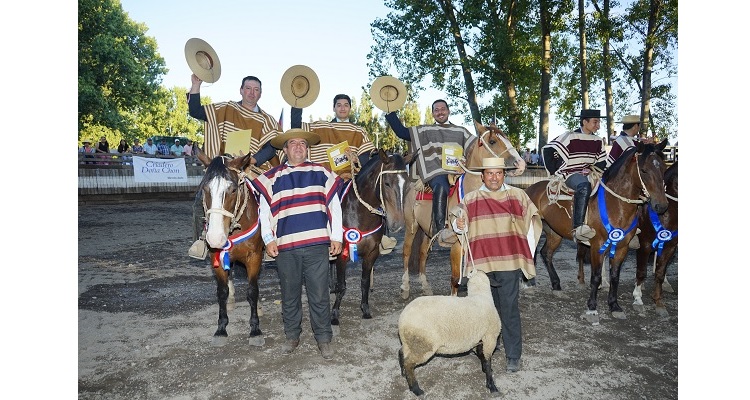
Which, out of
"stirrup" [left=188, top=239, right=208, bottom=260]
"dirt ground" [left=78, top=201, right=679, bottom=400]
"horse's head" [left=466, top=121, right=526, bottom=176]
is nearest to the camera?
"dirt ground" [left=78, top=201, right=679, bottom=400]

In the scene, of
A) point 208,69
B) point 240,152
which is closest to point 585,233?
point 240,152

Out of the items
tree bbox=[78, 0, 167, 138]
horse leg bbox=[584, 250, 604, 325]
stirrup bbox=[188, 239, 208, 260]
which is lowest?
horse leg bbox=[584, 250, 604, 325]

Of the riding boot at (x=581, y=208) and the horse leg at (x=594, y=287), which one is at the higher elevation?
the riding boot at (x=581, y=208)

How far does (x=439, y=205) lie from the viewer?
720 centimetres

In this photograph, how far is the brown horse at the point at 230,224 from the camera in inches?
196

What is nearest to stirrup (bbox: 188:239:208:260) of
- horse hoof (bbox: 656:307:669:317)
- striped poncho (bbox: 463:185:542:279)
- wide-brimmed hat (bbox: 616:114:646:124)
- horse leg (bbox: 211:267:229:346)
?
horse leg (bbox: 211:267:229:346)

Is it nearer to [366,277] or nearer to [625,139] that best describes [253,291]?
[366,277]

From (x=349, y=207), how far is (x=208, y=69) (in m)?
2.60

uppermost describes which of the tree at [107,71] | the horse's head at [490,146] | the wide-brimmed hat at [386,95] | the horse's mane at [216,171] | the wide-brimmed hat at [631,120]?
the tree at [107,71]

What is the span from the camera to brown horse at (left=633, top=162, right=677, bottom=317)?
288 inches

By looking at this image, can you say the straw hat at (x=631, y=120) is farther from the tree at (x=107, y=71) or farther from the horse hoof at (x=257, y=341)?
the tree at (x=107, y=71)

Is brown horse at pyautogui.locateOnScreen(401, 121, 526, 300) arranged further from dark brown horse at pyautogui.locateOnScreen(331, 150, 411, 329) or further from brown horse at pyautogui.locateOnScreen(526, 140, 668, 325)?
brown horse at pyautogui.locateOnScreen(526, 140, 668, 325)

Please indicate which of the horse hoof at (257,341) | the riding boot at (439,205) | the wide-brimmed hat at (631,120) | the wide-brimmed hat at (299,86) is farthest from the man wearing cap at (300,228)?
the wide-brimmed hat at (631,120)

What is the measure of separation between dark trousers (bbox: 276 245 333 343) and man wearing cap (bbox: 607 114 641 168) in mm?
5223
